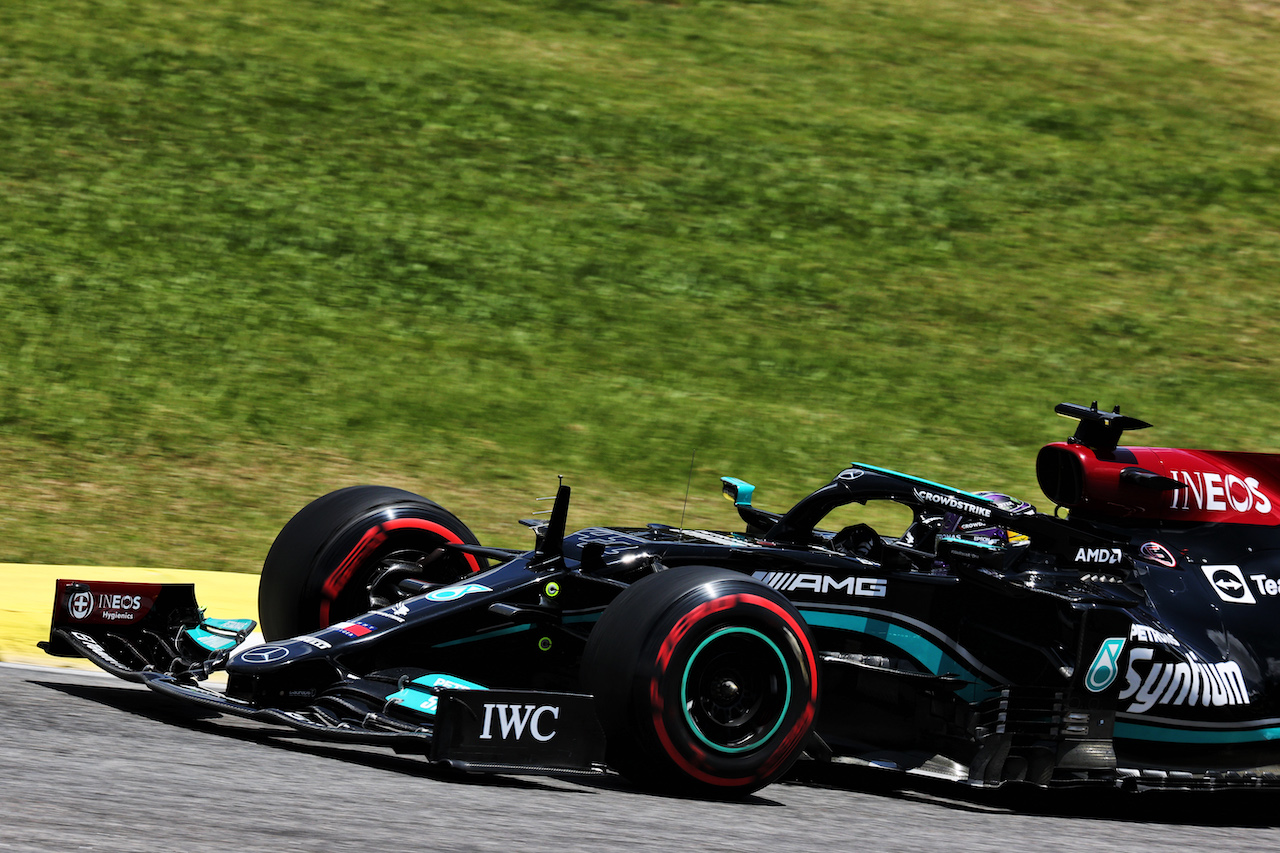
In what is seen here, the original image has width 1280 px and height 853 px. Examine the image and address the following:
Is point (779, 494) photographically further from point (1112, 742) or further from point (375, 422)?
point (1112, 742)

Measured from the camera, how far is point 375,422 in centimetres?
1441

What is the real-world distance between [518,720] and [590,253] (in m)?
13.4

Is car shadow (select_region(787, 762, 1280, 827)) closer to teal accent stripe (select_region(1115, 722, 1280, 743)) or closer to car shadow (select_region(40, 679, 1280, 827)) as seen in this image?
car shadow (select_region(40, 679, 1280, 827))

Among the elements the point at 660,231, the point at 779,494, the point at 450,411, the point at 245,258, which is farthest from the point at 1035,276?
the point at 245,258

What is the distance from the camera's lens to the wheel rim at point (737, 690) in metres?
5.15

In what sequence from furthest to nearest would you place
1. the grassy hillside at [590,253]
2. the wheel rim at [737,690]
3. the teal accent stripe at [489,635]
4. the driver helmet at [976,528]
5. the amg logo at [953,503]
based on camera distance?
the grassy hillside at [590,253] → the driver helmet at [976,528] → the amg logo at [953,503] → the teal accent stripe at [489,635] → the wheel rim at [737,690]

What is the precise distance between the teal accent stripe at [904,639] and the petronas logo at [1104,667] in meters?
0.35

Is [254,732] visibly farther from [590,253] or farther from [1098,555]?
[590,253]

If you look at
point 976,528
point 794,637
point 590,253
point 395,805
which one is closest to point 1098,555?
point 976,528

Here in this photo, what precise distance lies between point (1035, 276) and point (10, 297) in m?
11.0

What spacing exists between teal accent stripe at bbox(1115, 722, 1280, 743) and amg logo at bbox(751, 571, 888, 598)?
1.02 meters

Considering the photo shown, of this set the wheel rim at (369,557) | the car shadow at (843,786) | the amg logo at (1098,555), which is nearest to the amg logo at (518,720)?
the car shadow at (843,786)

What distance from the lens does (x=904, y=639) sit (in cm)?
590

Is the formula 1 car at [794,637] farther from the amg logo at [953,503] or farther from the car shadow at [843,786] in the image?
the car shadow at [843,786]
